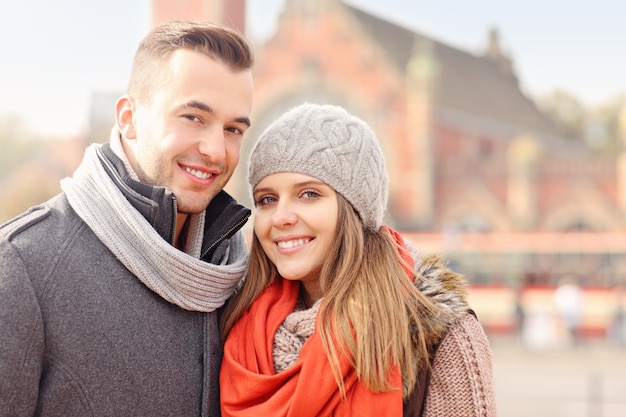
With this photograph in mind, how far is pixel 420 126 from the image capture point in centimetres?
3064

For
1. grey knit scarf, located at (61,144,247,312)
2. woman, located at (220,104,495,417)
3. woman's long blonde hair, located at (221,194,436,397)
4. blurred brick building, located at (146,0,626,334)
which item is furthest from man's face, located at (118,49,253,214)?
blurred brick building, located at (146,0,626,334)

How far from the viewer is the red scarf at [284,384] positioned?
2670 millimetres

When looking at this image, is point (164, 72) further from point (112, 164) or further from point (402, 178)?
point (402, 178)

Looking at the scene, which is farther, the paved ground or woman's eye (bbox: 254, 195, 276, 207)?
the paved ground

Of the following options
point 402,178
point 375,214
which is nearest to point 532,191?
point 402,178

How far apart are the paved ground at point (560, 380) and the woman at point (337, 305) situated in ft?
26.4

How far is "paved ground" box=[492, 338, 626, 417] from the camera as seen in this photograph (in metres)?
10.8

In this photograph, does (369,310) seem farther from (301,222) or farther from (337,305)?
(301,222)

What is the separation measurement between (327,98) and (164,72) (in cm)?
2959

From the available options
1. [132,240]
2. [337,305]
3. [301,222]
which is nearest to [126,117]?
[132,240]

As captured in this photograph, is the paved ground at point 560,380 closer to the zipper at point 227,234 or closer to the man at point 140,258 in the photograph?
the zipper at point 227,234

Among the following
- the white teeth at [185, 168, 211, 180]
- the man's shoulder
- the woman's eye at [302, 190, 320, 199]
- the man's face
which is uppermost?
the man's face

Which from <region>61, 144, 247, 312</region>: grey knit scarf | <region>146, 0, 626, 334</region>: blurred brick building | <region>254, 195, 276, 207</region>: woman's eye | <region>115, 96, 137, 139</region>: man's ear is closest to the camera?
<region>61, 144, 247, 312</region>: grey knit scarf

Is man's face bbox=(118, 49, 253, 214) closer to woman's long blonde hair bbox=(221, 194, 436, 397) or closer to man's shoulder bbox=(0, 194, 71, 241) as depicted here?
man's shoulder bbox=(0, 194, 71, 241)
